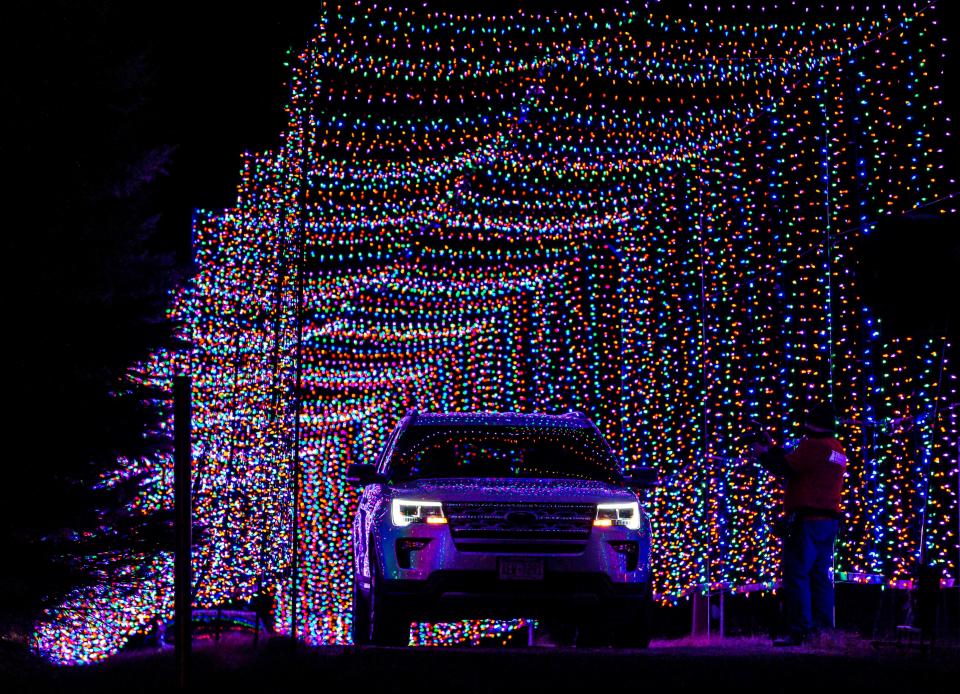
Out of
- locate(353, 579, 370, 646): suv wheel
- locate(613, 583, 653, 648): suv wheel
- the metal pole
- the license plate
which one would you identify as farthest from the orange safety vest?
the metal pole

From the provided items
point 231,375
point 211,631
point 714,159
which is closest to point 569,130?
point 714,159

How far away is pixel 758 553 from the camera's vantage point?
17.4 m

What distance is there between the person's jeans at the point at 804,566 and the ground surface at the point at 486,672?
2.29m

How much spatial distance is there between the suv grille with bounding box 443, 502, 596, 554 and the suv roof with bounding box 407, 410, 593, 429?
1.58m

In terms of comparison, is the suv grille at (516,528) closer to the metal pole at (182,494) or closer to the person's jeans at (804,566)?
the person's jeans at (804,566)

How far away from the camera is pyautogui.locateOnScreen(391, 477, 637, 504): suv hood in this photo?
1239 centimetres

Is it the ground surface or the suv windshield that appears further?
the suv windshield

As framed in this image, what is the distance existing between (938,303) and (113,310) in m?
6.39

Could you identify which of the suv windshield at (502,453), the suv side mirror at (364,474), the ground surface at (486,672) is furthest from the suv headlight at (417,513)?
the ground surface at (486,672)

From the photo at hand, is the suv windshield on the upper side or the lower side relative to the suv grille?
upper

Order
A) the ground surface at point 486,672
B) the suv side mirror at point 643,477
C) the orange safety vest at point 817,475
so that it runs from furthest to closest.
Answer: the orange safety vest at point 817,475, the suv side mirror at point 643,477, the ground surface at point 486,672

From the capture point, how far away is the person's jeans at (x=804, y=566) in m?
13.5

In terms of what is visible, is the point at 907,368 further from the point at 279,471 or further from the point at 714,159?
the point at 279,471

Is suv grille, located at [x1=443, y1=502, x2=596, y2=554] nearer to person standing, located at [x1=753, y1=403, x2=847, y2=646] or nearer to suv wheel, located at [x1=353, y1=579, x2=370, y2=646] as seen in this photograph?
suv wheel, located at [x1=353, y1=579, x2=370, y2=646]
